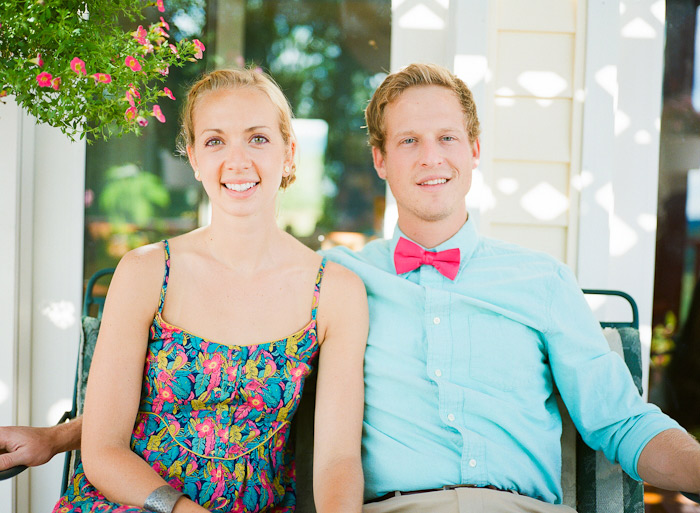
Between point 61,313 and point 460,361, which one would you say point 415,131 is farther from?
point 61,313

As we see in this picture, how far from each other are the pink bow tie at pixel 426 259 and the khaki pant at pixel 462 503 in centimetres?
58

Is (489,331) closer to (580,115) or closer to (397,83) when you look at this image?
(397,83)

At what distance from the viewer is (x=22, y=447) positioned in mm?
1627

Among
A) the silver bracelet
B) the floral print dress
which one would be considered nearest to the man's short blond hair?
the floral print dress

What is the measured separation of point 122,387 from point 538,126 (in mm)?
1763

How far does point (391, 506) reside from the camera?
1694 millimetres

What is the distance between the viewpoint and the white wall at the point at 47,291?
244 centimetres

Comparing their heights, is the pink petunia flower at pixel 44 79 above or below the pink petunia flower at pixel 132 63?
below

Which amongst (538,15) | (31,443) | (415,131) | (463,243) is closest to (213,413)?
(31,443)

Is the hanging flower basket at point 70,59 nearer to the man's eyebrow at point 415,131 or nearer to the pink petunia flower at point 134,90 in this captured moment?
the pink petunia flower at point 134,90

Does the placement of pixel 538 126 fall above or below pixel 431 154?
above

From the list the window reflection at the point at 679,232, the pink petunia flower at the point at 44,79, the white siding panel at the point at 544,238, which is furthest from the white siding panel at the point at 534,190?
the pink petunia flower at the point at 44,79

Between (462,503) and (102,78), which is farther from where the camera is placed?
(102,78)

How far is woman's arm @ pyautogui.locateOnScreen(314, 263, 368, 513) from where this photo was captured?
1.64m
